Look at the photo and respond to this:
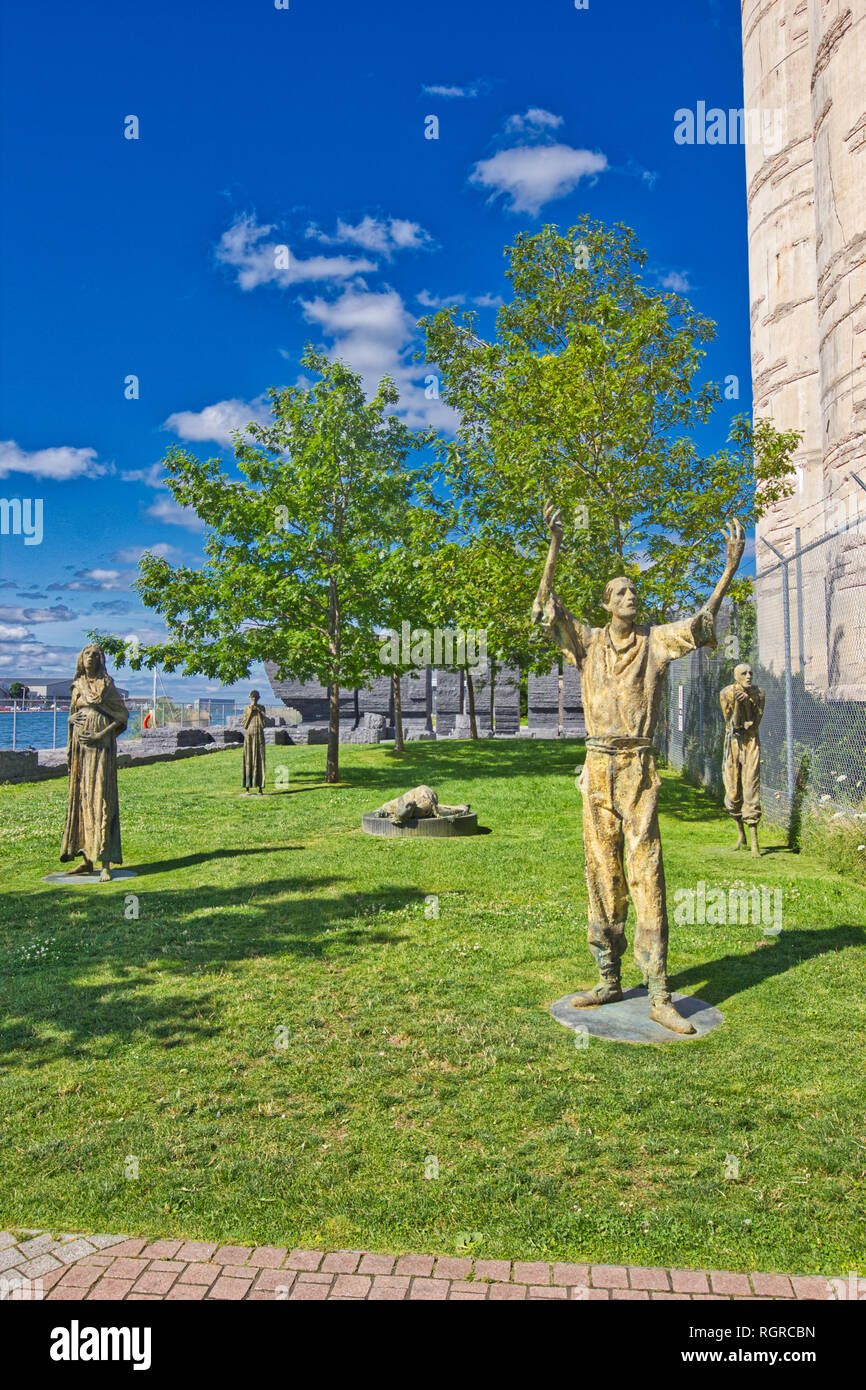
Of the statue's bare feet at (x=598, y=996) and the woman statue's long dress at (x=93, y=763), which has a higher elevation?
the woman statue's long dress at (x=93, y=763)

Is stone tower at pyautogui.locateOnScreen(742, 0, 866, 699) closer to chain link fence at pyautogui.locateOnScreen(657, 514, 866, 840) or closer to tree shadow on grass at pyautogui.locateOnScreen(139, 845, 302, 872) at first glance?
chain link fence at pyautogui.locateOnScreen(657, 514, 866, 840)

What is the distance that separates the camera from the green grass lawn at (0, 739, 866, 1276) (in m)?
3.56

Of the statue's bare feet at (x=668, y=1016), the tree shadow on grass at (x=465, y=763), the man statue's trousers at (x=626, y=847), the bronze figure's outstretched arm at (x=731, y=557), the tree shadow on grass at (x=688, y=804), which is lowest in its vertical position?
the statue's bare feet at (x=668, y=1016)

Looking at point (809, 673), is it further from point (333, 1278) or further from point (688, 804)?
point (333, 1278)

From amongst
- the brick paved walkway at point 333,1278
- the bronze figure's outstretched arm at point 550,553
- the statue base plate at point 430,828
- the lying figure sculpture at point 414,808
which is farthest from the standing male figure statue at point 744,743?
the brick paved walkway at point 333,1278

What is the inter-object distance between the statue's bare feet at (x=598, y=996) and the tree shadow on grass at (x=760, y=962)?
640mm

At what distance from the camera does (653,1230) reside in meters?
3.44

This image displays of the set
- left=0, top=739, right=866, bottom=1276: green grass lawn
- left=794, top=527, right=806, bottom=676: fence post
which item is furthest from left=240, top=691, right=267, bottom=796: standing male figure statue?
left=794, top=527, right=806, bottom=676: fence post

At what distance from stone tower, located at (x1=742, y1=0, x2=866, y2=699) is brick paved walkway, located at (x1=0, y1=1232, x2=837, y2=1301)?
335 inches

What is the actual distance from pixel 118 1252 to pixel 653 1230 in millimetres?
2053

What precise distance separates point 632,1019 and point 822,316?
1097 cm

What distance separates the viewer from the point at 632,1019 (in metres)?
5.78

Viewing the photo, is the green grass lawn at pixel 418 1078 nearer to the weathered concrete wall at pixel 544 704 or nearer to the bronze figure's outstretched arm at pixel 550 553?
the bronze figure's outstretched arm at pixel 550 553

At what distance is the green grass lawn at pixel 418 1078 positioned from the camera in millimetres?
3564
